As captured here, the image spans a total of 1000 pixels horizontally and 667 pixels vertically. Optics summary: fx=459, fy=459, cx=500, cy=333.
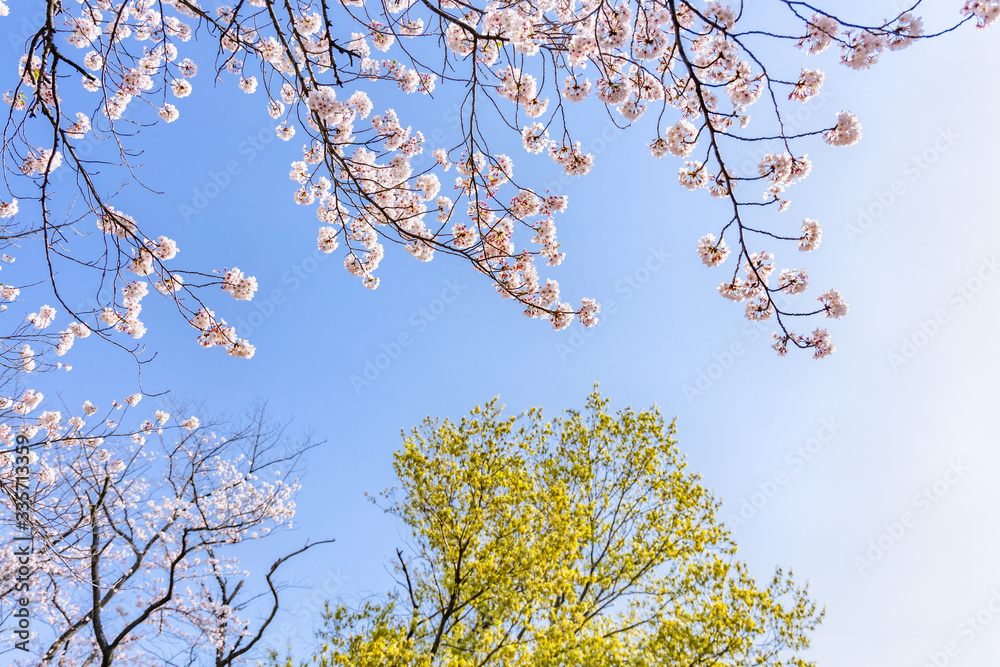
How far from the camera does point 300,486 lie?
37.6ft

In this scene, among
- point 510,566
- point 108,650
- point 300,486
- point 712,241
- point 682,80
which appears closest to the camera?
point 682,80

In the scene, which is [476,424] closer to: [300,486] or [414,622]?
[414,622]

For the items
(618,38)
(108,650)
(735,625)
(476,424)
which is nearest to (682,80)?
(618,38)

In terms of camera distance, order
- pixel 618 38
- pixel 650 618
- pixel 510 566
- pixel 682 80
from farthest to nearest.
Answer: pixel 650 618, pixel 510 566, pixel 682 80, pixel 618 38

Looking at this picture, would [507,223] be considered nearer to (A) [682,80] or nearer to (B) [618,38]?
(B) [618,38]

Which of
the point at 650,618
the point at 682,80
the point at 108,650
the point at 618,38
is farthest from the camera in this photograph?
the point at 650,618

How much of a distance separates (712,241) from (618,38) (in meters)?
1.83

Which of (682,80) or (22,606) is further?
(22,606)

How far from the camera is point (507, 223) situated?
3943 millimetres

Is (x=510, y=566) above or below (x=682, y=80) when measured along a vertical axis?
below

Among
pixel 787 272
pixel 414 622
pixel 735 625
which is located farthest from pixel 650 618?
pixel 787 272

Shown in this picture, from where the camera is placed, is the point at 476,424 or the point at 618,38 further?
the point at 476,424

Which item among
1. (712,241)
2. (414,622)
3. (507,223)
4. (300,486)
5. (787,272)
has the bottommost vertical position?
(414,622)

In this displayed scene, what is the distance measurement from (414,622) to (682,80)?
6.73 m
